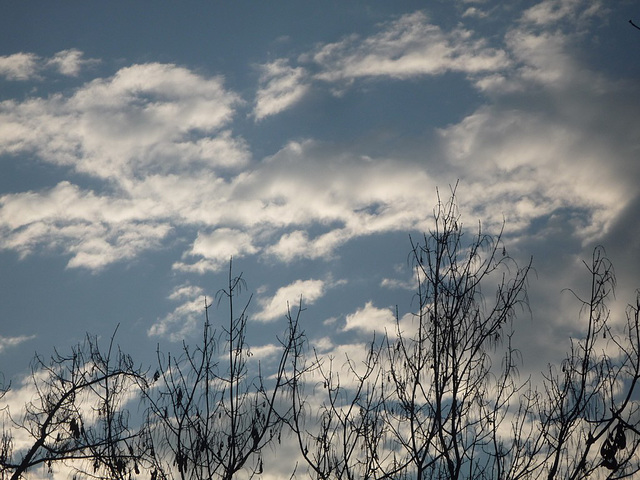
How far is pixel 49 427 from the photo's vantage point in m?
9.02

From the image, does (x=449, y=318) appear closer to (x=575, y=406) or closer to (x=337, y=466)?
(x=575, y=406)

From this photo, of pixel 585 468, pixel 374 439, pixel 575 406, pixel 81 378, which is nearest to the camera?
pixel 585 468

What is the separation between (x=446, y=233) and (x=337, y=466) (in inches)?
112

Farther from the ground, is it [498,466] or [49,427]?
[49,427]

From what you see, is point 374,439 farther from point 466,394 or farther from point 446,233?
point 446,233

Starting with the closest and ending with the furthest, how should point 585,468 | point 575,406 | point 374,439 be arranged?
point 585,468, point 575,406, point 374,439

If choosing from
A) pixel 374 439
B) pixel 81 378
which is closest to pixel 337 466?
pixel 374 439

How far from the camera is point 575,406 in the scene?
22.2ft

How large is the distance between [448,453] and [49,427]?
5594 mm

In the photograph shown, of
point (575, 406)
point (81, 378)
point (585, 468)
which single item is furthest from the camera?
point (81, 378)

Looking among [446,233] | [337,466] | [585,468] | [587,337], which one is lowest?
[585,468]

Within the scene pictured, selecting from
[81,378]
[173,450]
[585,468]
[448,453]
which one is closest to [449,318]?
[448,453]

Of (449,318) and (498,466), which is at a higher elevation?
(449,318)

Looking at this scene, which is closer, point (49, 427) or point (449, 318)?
point (449, 318)
